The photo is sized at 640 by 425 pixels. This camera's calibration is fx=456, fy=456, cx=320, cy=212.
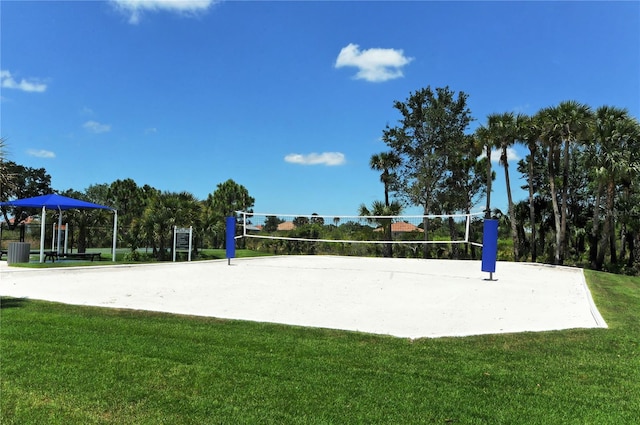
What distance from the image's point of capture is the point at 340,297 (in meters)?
8.05

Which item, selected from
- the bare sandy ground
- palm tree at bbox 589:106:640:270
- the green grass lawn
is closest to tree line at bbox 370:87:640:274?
palm tree at bbox 589:106:640:270

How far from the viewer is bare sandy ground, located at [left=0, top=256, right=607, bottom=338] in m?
6.19

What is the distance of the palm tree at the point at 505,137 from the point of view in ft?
79.8

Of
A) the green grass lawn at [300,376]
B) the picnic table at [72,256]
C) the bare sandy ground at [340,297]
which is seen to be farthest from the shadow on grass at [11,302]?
the picnic table at [72,256]

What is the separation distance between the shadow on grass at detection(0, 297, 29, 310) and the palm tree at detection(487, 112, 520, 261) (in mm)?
23011

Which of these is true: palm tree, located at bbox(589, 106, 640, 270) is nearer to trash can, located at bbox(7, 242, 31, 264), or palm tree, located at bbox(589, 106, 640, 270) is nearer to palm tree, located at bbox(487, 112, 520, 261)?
palm tree, located at bbox(487, 112, 520, 261)

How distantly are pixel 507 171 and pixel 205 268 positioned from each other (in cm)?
1856

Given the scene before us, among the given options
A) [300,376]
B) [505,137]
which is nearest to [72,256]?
[300,376]

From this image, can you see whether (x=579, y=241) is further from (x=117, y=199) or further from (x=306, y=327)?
(x=117, y=199)

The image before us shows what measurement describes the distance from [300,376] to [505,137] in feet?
77.9

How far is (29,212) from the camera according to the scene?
2928 cm

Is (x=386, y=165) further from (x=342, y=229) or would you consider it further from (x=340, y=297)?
(x=340, y=297)

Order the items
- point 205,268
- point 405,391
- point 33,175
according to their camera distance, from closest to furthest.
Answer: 1. point 405,391
2. point 205,268
3. point 33,175

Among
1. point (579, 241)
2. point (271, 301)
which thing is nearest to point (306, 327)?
point (271, 301)
